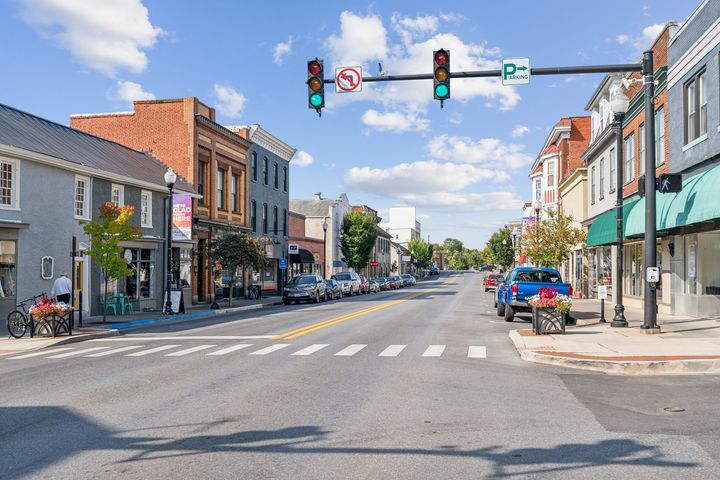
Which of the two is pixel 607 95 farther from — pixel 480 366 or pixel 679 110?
pixel 480 366

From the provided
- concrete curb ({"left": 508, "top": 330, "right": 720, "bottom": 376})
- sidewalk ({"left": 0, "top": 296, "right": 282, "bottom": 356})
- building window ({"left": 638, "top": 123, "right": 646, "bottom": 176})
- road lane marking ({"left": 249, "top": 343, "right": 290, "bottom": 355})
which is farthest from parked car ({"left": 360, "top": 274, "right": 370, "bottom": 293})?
concrete curb ({"left": 508, "top": 330, "right": 720, "bottom": 376})

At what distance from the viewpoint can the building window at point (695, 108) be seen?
754 inches

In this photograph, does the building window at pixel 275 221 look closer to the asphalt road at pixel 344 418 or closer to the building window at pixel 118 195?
the building window at pixel 118 195

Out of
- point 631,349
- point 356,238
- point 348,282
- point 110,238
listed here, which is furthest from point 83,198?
point 356,238

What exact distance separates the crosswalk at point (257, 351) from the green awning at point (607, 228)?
516 inches

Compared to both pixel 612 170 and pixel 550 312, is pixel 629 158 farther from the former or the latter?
pixel 550 312

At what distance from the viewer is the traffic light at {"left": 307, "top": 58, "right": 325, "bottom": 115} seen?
47.9ft

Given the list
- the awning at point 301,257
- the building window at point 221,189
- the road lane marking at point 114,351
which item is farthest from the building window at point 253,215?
the road lane marking at point 114,351

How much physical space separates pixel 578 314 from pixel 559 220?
1406cm

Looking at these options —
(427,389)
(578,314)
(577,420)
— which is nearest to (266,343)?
(427,389)

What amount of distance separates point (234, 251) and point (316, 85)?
68.5 feet

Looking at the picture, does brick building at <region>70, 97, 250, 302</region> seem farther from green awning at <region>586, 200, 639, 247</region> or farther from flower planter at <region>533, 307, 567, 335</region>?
flower planter at <region>533, 307, 567, 335</region>

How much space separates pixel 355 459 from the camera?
6031 millimetres

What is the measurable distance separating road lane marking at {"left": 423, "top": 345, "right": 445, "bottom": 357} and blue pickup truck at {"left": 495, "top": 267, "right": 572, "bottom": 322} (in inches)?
271
